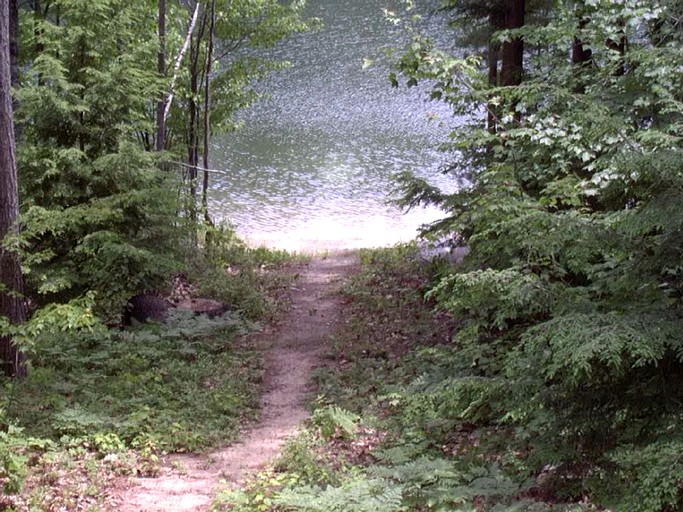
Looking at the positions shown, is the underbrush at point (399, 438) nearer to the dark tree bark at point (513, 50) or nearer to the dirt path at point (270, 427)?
the dirt path at point (270, 427)

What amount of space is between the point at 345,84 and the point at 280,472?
34.0m

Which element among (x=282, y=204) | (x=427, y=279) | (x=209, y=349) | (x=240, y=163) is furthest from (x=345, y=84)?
(x=209, y=349)

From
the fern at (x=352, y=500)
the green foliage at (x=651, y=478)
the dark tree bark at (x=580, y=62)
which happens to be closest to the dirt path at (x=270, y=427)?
the fern at (x=352, y=500)

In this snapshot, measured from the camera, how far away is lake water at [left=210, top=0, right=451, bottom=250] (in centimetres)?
2275

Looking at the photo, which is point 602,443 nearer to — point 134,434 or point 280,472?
point 280,472

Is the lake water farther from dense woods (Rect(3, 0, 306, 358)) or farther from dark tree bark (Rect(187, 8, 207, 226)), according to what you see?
dense woods (Rect(3, 0, 306, 358))

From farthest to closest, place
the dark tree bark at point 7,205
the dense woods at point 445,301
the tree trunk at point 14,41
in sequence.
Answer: the tree trunk at point 14,41 < the dark tree bark at point 7,205 < the dense woods at point 445,301

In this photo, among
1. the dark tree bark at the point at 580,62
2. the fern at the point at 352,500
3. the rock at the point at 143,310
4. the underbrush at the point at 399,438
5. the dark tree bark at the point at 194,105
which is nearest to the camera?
the fern at the point at 352,500

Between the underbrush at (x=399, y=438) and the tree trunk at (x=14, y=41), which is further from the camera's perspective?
the tree trunk at (x=14, y=41)

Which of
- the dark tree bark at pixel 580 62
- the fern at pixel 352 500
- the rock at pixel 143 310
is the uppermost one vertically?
the dark tree bark at pixel 580 62

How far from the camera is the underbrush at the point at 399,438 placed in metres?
4.22

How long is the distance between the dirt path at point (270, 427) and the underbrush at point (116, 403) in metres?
0.19

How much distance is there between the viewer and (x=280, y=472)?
5789mm

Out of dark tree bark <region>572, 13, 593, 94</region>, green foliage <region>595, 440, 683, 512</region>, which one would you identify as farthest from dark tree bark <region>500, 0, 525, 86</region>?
green foliage <region>595, 440, 683, 512</region>
